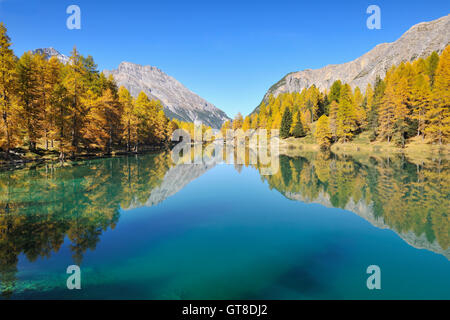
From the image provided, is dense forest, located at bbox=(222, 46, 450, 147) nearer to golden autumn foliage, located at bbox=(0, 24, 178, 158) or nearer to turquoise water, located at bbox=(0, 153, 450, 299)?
turquoise water, located at bbox=(0, 153, 450, 299)

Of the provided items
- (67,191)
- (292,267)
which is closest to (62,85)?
(67,191)

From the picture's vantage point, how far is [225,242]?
9883mm

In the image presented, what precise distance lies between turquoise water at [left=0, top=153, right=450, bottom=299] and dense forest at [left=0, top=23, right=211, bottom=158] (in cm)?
1417

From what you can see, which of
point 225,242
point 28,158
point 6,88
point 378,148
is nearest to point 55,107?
point 6,88

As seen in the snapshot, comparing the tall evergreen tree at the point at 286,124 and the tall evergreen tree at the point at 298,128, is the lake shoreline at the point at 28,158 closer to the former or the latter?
the tall evergreen tree at the point at 298,128

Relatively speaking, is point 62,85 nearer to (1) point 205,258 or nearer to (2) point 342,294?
(1) point 205,258

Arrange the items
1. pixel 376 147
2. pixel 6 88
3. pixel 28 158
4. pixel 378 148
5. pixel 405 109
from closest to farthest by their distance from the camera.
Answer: pixel 6 88 → pixel 28 158 → pixel 405 109 → pixel 378 148 → pixel 376 147

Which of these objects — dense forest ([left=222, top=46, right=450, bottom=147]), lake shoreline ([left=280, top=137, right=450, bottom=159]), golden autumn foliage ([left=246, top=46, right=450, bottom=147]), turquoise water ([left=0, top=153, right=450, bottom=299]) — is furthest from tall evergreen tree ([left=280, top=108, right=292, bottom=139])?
turquoise water ([left=0, top=153, right=450, bottom=299])

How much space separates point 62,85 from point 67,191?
24988 mm

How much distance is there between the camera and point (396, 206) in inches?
562

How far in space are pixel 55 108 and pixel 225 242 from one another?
117ft

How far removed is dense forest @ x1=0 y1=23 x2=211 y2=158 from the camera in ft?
92.0

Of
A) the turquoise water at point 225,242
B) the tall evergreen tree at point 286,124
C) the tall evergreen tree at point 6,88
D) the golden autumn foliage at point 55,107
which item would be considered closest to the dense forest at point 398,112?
the tall evergreen tree at point 286,124

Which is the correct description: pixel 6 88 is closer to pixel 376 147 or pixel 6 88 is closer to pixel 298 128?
pixel 376 147
